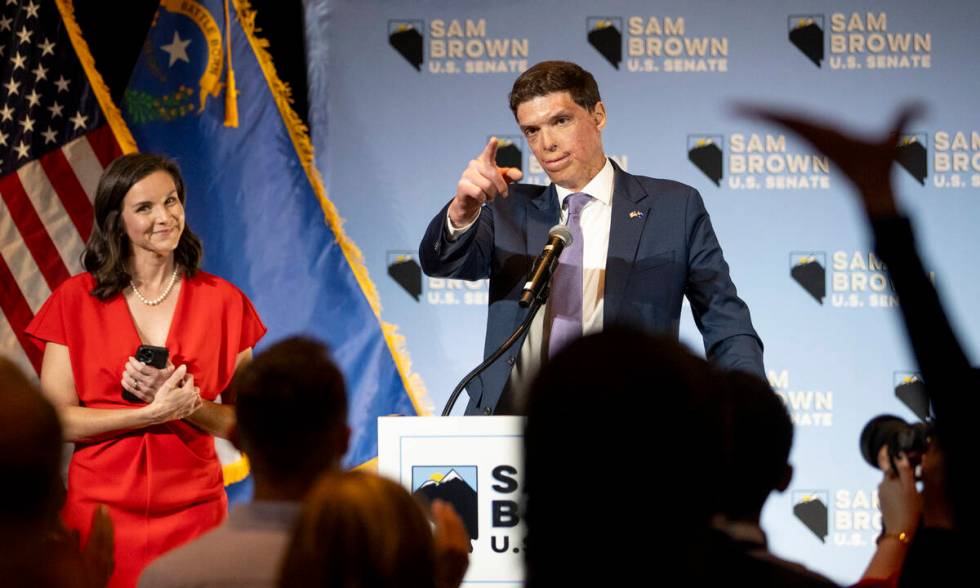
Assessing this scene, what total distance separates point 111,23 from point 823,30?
3.05 meters

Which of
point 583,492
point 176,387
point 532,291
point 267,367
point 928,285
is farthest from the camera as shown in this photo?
point 176,387

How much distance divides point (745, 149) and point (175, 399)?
2.79 metres

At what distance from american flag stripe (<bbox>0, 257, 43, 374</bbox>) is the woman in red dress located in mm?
1684

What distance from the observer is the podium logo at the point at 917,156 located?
482 centimetres

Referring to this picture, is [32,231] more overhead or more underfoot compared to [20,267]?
more overhead

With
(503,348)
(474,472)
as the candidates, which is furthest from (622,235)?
(474,472)

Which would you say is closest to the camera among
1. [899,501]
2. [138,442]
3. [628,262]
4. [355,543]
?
[355,543]

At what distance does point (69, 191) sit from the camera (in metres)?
4.94

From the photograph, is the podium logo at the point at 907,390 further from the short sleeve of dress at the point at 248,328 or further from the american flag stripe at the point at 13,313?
the american flag stripe at the point at 13,313

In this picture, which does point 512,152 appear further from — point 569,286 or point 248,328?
point 569,286

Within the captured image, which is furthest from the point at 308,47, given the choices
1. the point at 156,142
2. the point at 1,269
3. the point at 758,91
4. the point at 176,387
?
the point at 176,387

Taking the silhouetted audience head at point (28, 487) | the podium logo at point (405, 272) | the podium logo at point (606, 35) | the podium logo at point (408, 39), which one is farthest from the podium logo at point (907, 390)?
the silhouetted audience head at point (28, 487)

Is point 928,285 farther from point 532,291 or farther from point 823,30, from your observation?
point 823,30

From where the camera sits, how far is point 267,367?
1747 millimetres
